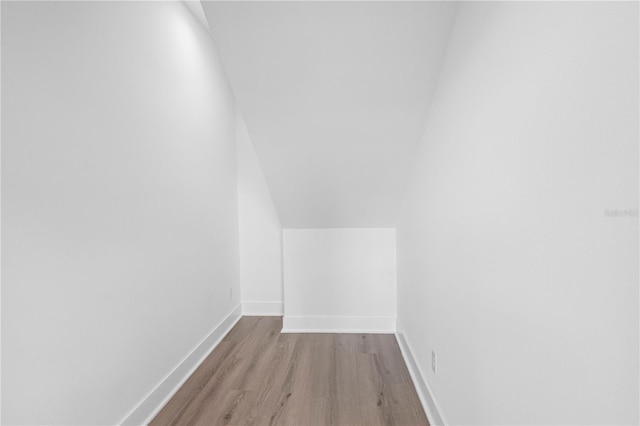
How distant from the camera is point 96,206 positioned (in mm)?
1406

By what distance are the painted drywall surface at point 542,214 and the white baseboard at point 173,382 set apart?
1.51 m

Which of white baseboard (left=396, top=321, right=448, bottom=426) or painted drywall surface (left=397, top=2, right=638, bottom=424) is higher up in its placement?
painted drywall surface (left=397, top=2, right=638, bottom=424)

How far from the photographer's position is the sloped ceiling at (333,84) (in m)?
1.44

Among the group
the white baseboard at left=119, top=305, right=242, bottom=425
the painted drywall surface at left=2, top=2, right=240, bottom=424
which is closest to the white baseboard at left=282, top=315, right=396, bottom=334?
the white baseboard at left=119, top=305, right=242, bottom=425

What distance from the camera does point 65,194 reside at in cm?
125

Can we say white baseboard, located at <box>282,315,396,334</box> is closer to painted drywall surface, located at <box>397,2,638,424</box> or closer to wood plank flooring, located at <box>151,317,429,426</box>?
wood plank flooring, located at <box>151,317,429,426</box>

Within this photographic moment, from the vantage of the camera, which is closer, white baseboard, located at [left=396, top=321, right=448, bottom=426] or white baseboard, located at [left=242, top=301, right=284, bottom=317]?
white baseboard, located at [left=396, top=321, right=448, bottom=426]

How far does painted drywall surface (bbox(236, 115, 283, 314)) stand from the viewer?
133 inches

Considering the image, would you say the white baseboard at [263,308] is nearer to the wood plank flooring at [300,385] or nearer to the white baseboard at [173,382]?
the white baseboard at [173,382]

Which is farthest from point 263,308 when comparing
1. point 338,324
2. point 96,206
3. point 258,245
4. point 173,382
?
point 96,206

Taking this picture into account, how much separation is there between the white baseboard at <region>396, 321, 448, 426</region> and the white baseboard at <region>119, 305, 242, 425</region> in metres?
1.48

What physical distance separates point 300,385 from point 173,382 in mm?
780

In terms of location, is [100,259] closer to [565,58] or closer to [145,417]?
[145,417]

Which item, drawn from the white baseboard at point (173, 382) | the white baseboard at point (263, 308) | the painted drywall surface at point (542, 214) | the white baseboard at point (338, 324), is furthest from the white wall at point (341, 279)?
the painted drywall surface at point (542, 214)
